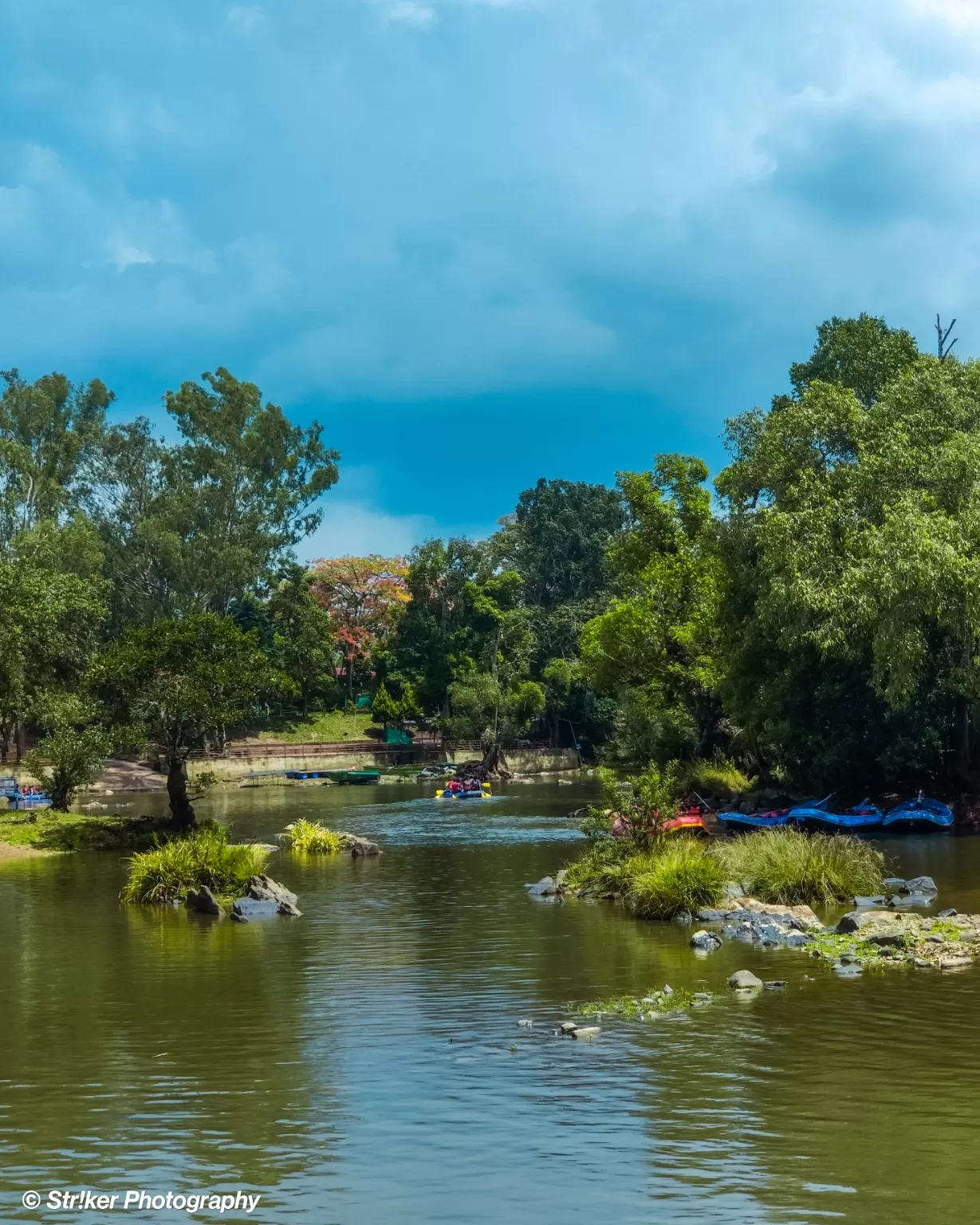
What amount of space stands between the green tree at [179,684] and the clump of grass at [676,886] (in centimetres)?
1599

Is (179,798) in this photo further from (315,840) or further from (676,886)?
(676,886)

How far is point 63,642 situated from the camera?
4459cm

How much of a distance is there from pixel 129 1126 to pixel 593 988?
6814 mm

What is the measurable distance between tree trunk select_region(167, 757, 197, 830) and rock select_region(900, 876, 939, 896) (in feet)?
64.8

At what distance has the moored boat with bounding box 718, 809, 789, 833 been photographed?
122ft

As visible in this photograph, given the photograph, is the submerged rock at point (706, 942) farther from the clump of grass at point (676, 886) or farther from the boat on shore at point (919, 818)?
the boat on shore at point (919, 818)

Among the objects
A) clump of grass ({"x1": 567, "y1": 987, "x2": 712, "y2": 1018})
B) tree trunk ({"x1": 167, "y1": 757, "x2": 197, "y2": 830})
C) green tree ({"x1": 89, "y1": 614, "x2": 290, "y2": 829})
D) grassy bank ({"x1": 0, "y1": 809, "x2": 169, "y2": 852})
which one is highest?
green tree ({"x1": 89, "y1": 614, "x2": 290, "y2": 829})

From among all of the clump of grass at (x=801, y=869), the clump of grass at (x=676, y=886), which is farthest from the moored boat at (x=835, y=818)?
the clump of grass at (x=676, y=886)

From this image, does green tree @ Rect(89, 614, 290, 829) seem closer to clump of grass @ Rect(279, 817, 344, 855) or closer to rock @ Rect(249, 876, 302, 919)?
clump of grass @ Rect(279, 817, 344, 855)

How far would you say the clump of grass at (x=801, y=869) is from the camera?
2227 cm

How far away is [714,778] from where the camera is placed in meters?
48.7

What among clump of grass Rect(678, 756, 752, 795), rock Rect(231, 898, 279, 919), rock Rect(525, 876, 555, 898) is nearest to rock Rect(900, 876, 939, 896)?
rock Rect(525, 876, 555, 898)

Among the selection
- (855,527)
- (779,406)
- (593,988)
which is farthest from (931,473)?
(593,988)

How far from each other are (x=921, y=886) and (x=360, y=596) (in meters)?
81.9
